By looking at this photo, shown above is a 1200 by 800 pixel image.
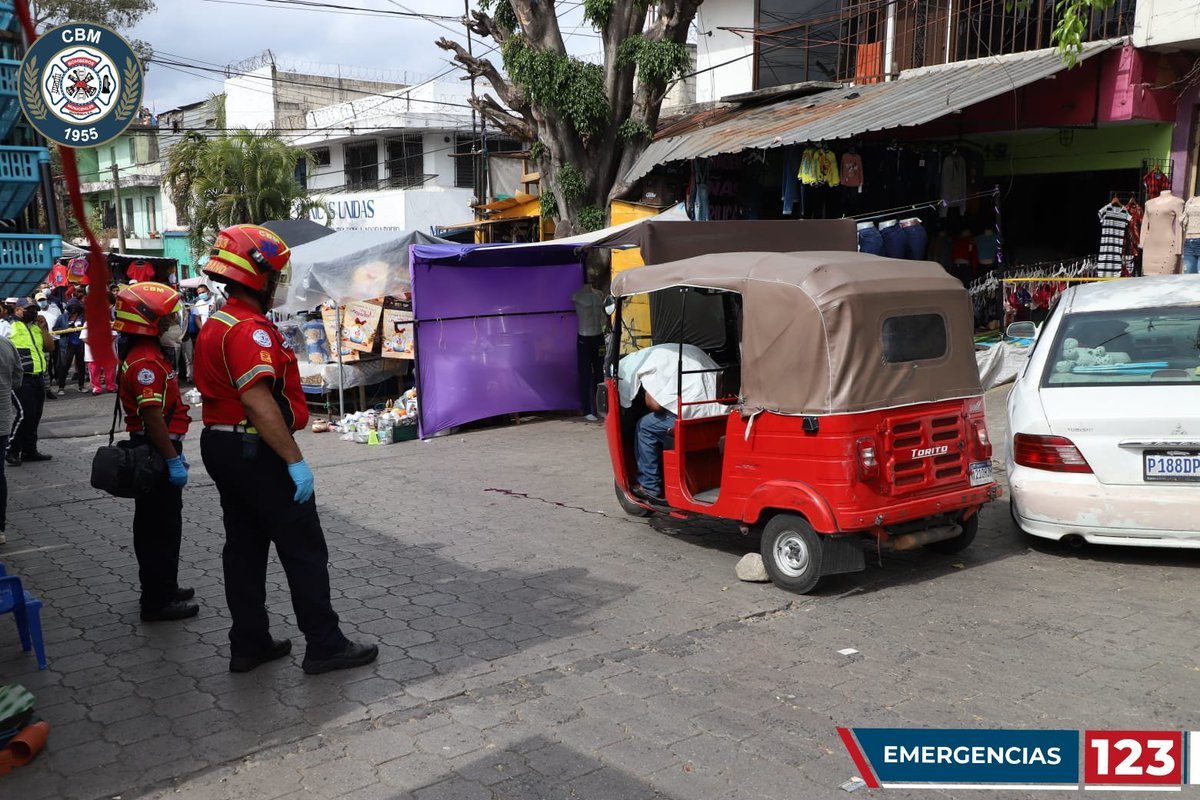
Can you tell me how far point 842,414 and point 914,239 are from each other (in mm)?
6696

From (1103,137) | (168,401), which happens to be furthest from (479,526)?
(1103,137)

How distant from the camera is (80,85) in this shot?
365cm

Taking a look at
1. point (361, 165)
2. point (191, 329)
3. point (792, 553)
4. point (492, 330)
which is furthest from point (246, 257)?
point (361, 165)

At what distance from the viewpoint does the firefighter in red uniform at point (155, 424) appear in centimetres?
533

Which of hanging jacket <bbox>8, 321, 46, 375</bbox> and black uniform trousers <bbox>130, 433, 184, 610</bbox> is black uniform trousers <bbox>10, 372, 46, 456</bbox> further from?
black uniform trousers <bbox>130, 433, 184, 610</bbox>

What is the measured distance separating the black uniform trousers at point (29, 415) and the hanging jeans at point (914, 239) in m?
9.80

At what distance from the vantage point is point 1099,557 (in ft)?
20.9

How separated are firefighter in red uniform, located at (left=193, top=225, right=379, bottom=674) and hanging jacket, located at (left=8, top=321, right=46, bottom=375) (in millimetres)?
8154

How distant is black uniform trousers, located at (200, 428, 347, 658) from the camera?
4.51 meters

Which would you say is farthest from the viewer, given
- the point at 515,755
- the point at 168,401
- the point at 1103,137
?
the point at 1103,137

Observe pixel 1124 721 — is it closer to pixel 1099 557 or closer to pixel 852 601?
pixel 852 601

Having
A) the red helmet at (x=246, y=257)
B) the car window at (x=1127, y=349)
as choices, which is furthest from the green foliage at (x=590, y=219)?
the red helmet at (x=246, y=257)

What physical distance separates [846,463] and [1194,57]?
9.27 metres

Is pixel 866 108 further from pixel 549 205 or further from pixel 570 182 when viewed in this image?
pixel 549 205
